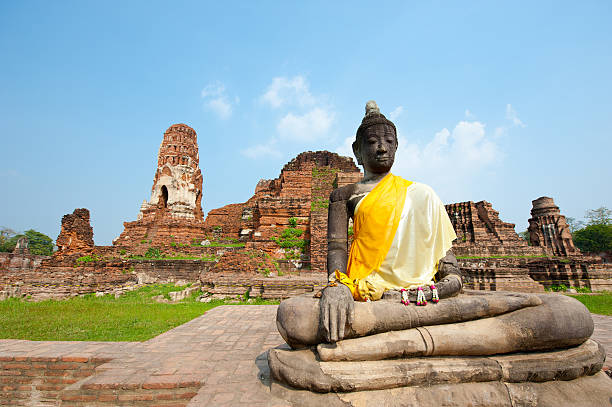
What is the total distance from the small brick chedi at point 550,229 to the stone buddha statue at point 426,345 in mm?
21927

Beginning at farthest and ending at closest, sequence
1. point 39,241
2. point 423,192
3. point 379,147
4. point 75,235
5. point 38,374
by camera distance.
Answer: point 39,241 < point 75,235 < point 38,374 < point 379,147 < point 423,192

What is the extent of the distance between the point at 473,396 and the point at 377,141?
2.25 meters

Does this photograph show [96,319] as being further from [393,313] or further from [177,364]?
[393,313]

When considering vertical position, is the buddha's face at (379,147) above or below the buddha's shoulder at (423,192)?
above

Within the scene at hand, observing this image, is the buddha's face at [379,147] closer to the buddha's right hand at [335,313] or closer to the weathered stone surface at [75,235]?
Answer: the buddha's right hand at [335,313]

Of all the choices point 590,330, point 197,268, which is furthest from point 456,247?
point 590,330

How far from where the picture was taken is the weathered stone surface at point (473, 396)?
194cm

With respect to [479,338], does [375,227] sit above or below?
above

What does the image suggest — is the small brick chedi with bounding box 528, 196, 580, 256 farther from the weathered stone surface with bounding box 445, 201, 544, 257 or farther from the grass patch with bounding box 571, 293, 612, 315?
the grass patch with bounding box 571, 293, 612, 315

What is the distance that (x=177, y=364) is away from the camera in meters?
3.23

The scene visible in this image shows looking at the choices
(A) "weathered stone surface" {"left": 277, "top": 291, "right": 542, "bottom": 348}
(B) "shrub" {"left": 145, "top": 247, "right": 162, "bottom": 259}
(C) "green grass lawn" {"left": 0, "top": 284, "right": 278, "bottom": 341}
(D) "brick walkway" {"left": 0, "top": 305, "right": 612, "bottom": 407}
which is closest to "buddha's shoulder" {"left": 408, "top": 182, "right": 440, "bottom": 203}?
(A) "weathered stone surface" {"left": 277, "top": 291, "right": 542, "bottom": 348}

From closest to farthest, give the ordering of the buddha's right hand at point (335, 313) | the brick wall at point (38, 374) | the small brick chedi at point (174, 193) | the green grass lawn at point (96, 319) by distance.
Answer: the buddha's right hand at point (335, 313), the brick wall at point (38, 374), the green grass lawn at point (96, 319), the small brick chedi at point (174, 193)

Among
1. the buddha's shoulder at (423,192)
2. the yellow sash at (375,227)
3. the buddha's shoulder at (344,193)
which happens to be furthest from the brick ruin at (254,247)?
the buddha's shoulder at (423,192)

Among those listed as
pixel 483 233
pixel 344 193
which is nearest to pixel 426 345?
pixel 344 193
